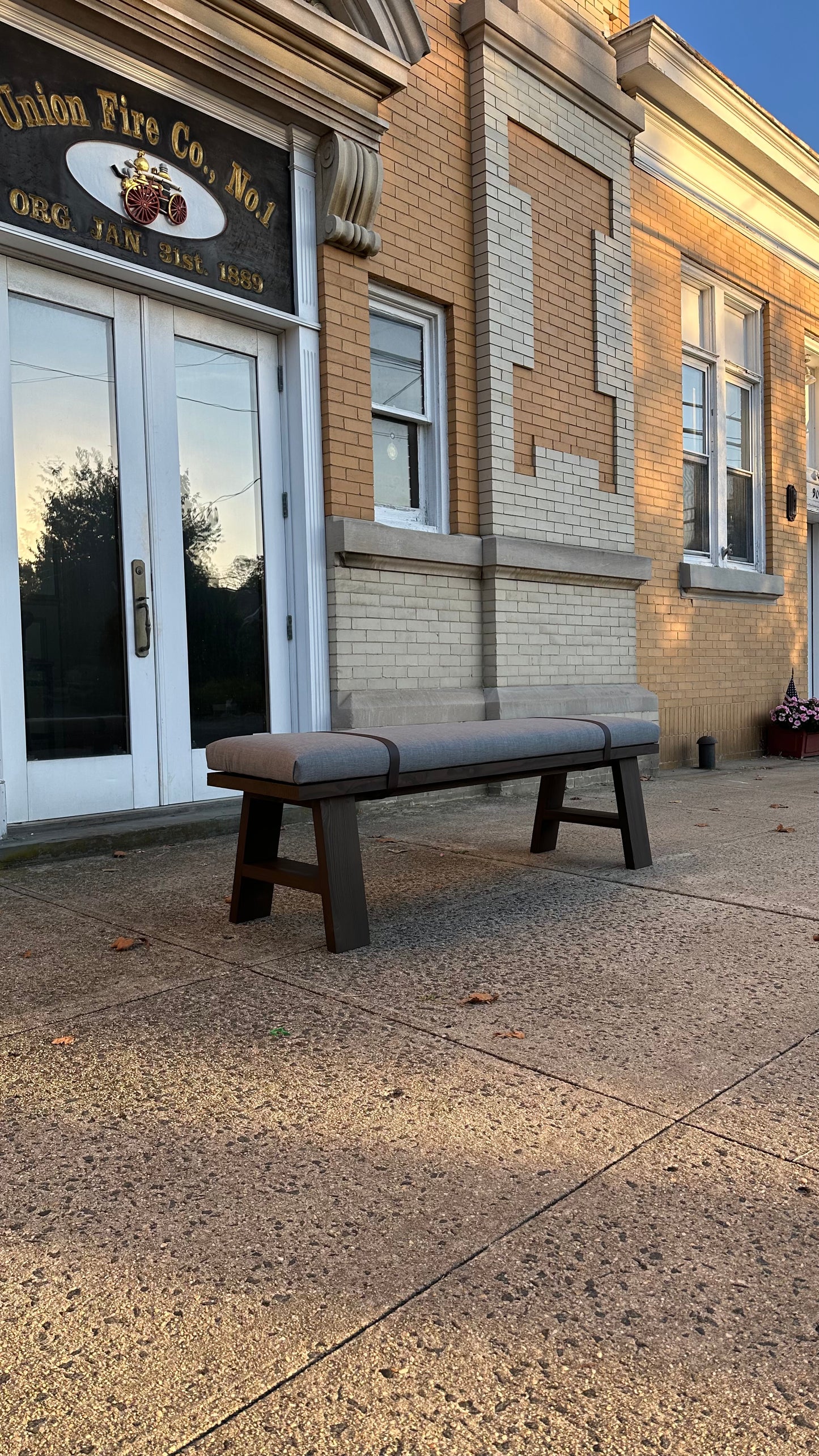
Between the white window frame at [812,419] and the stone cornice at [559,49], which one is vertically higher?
the stone cornice at [559,49]

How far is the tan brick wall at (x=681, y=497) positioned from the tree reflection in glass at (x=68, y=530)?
5.24 metres

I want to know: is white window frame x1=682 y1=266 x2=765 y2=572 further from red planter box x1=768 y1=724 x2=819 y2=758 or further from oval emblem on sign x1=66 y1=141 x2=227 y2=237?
oval emblem on sign x1=66 y1=141 x2=227 y2=237

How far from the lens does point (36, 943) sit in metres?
3.46

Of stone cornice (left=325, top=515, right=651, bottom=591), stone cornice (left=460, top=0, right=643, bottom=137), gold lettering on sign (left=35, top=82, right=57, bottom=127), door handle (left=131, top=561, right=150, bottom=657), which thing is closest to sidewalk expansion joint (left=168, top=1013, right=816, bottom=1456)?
door handle (left=131, top=561, right=150, bottom=657)

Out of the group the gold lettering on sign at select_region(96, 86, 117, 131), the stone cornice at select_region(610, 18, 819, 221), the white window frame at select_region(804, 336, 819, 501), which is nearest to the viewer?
the gold lettering on sign at select_region(96, 86, 117, 131)

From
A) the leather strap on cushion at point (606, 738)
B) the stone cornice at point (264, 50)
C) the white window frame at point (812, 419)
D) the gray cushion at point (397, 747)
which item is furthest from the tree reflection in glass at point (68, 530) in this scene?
the white window frame at point (812, 419)

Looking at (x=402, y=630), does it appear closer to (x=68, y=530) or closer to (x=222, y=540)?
(x=222, y=540)

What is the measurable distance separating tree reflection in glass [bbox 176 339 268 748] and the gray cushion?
2329 mm

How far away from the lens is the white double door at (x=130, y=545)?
5.04 m

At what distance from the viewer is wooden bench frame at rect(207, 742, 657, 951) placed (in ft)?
10.5

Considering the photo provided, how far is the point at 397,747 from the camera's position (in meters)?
3.39

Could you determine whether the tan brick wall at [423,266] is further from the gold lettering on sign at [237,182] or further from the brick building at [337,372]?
the gold lettering on sign at [237,182]

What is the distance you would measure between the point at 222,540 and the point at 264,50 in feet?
9.15

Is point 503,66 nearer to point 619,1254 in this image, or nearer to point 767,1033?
point 767,1033
